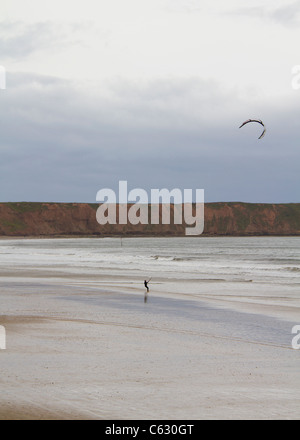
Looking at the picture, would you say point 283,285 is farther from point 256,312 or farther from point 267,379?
point 267,379

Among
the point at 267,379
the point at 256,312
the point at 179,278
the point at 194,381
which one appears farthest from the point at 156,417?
the point at 179,278

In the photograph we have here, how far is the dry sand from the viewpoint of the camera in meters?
7.29

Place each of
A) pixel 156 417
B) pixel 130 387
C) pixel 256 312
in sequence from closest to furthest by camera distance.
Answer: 1. pixel 156 417
2. pixel 130 387
3. pixel 256 312

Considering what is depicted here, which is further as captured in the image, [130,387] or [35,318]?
[35,318]

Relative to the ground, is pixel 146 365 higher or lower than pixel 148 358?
lower

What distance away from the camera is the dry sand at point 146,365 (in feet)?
23.9

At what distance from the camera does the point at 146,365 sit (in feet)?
31.6

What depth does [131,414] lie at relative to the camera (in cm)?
705

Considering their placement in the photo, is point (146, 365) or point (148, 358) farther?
point (148, 358)

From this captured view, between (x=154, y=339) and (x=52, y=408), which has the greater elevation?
(x=154, y=339)
